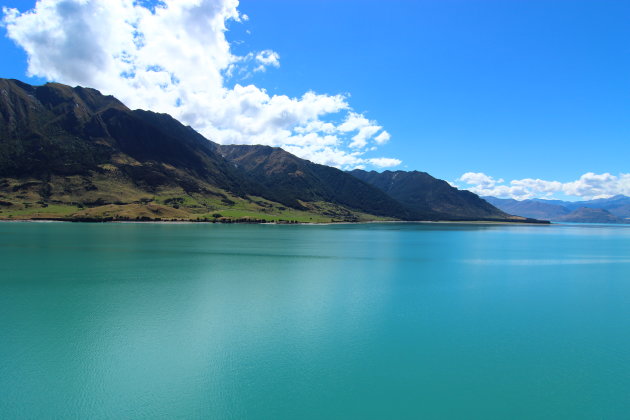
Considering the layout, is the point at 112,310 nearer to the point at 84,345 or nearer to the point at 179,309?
the point at 179,309

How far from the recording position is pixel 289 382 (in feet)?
84.1

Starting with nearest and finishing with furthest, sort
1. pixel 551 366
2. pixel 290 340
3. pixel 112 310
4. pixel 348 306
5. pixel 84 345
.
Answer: pixel 551 366, pixel 84 345, pixel 290 340, pixel 112 310, pixel 348 306

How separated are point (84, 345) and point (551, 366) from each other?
37.5 m

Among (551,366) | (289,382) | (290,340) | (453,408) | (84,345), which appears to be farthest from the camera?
(290,340)

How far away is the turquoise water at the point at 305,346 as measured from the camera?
75.7 ft

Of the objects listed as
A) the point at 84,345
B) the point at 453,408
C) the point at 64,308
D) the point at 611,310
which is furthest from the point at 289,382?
the point at 611,310

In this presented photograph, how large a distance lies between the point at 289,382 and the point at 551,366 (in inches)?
801

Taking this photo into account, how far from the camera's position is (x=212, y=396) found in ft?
76.9

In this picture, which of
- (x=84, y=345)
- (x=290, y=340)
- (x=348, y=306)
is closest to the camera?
(x=84, y=345)

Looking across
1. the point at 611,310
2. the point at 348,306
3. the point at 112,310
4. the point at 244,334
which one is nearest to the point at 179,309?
the point at 112,310

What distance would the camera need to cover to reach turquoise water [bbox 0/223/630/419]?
23062 millimetres

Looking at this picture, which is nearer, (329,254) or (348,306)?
(348,306)

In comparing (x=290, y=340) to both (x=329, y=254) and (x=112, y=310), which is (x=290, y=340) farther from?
(x=329, y=254)

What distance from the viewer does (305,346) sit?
32406 mm
